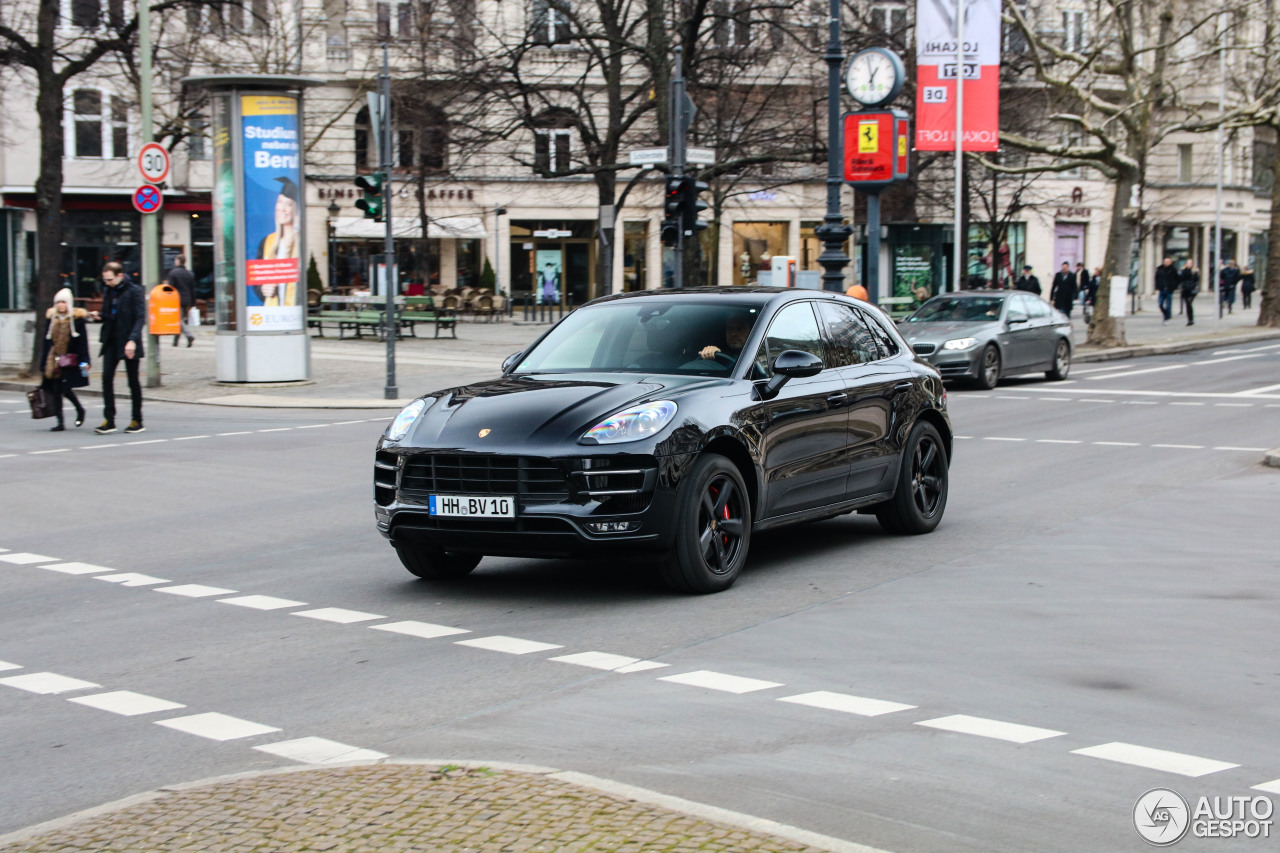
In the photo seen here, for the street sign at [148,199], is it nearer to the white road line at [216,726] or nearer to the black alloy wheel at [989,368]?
the black alloy wheel at [989,368]

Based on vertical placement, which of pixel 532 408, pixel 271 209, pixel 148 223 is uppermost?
pixel 271 209

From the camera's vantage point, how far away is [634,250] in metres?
60.1

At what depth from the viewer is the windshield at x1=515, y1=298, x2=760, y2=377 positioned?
884 centimetres

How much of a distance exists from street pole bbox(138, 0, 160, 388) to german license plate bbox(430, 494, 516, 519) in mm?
15959

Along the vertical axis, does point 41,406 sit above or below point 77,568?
above

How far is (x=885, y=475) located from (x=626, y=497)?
2792mm

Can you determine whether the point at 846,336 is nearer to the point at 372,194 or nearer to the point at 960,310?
the point at 372,194

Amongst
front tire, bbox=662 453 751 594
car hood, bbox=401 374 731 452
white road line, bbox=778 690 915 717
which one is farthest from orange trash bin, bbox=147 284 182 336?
white road line, bbox=778 690 915 717

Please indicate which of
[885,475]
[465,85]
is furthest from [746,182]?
[885,475]

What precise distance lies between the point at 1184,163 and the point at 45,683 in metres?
72.7

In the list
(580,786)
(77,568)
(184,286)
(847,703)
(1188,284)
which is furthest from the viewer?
(1188,284)

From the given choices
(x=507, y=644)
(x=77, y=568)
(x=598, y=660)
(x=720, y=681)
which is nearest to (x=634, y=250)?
(x=77, y=568)

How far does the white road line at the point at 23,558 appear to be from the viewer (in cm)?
989

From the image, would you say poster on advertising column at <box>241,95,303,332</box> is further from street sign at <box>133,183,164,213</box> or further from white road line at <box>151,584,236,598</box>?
white road line at <box>151,584,236,598</box>
